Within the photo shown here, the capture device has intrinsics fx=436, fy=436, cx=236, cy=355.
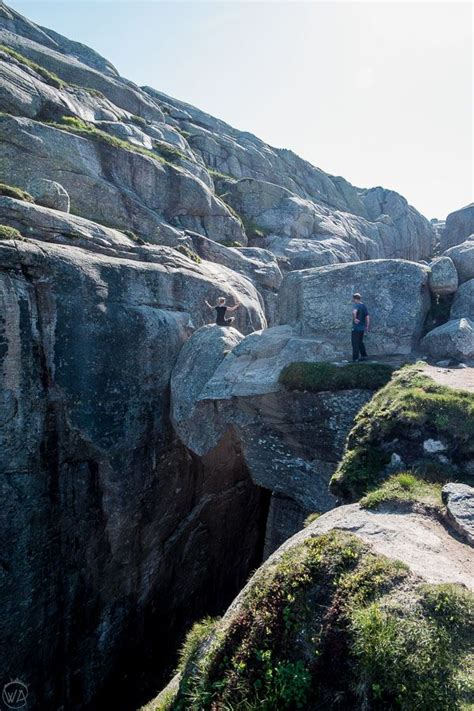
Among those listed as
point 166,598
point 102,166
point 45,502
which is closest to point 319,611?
point 45,502

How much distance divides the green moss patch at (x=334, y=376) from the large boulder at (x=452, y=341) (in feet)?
9.74

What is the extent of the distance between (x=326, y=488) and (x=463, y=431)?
6259 millimetres

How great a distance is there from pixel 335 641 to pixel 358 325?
12751 mm

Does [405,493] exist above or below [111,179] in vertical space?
below

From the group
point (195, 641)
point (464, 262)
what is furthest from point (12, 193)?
point (464, 262)

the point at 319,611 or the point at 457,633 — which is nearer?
the point at 457,633

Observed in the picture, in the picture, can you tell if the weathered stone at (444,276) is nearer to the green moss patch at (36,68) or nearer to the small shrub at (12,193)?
the small shrub at (12,193)

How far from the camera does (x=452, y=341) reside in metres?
17.4

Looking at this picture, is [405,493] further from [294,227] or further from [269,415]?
[294,227]

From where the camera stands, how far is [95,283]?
17.7 meters

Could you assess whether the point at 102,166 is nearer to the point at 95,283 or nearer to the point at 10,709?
the point at 95,283

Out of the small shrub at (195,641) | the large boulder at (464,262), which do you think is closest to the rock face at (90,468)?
the small shrub at (195,641)

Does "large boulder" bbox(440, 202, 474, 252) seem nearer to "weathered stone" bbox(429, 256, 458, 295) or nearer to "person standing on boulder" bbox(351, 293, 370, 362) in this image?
"weathered stone" bbox(429, 256, 458, 295)

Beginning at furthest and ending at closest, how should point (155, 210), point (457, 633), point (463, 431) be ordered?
point (155, 210)
point (463, 431)
point (457, 633)
